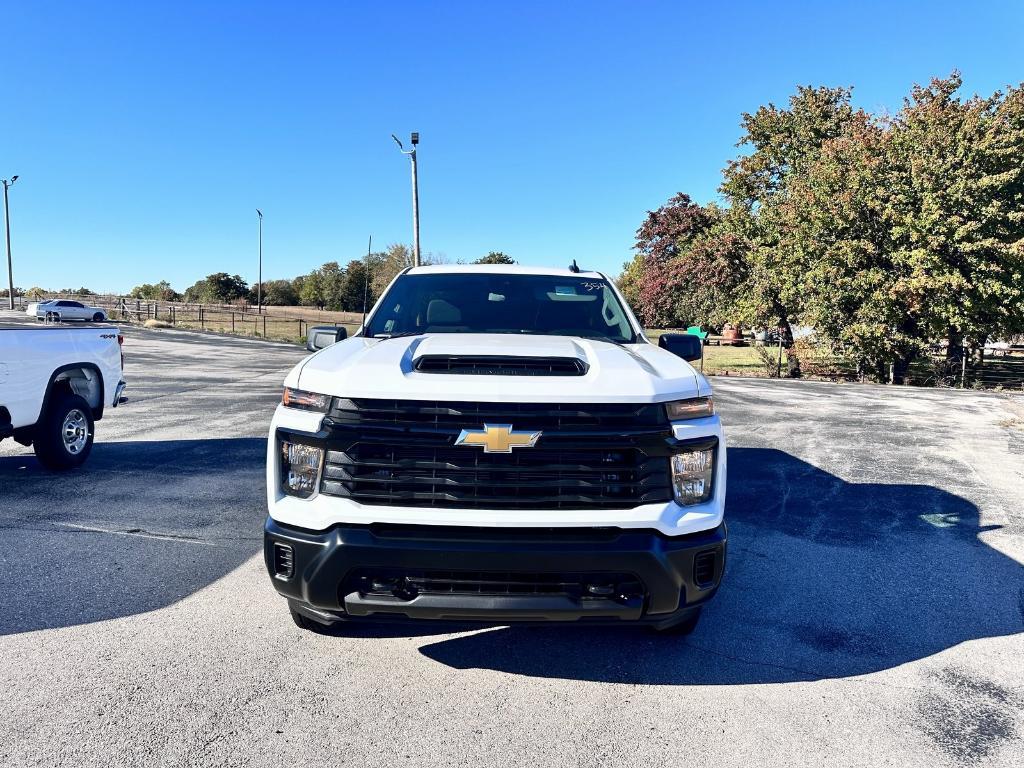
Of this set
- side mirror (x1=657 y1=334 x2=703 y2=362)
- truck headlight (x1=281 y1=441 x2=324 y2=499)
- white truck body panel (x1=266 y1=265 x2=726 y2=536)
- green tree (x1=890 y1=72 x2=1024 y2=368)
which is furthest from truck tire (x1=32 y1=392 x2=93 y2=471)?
green tree (x1=890 y1=72 x2=1024 y2=368)

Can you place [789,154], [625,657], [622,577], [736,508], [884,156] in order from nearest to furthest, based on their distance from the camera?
[622,577] < [625,657] < [736,508] < [884,156] < [789,154]

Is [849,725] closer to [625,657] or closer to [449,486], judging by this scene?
[625,657]

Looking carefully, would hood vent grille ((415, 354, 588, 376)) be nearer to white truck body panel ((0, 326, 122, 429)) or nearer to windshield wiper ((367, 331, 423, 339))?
windshield wiper ((367, 331, 423, 339))

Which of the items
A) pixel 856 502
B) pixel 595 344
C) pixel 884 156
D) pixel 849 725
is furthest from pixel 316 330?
pixel 884 156

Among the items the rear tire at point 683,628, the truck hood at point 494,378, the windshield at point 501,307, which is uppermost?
the windshield at point 501,307

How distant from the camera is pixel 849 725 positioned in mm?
2703

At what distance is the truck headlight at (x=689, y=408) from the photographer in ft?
9.39

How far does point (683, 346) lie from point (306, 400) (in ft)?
8.04

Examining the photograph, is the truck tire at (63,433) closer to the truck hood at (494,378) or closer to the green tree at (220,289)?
the truck hood at (494,378)

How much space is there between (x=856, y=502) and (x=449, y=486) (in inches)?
184

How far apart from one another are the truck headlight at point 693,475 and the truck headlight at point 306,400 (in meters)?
1.49

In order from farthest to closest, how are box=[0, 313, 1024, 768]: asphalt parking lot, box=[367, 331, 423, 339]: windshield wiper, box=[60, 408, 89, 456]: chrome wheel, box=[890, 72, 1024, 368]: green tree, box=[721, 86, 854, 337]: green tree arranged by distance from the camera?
box=[721, 86, 854, 337]: green tree, box=[890, 72, 1024, 368]: green tree, box=[60, 408, 89, 456]: chrome wheel, box=[367, 331, 423, 339]: windshield wiper, box=[0, 313, 1024, 768]: asphalt parking lot

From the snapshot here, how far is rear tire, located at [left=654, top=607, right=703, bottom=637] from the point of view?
10.5 ft

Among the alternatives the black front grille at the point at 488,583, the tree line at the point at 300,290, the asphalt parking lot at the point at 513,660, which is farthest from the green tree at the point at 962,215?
the tree line at the point at 300,290
